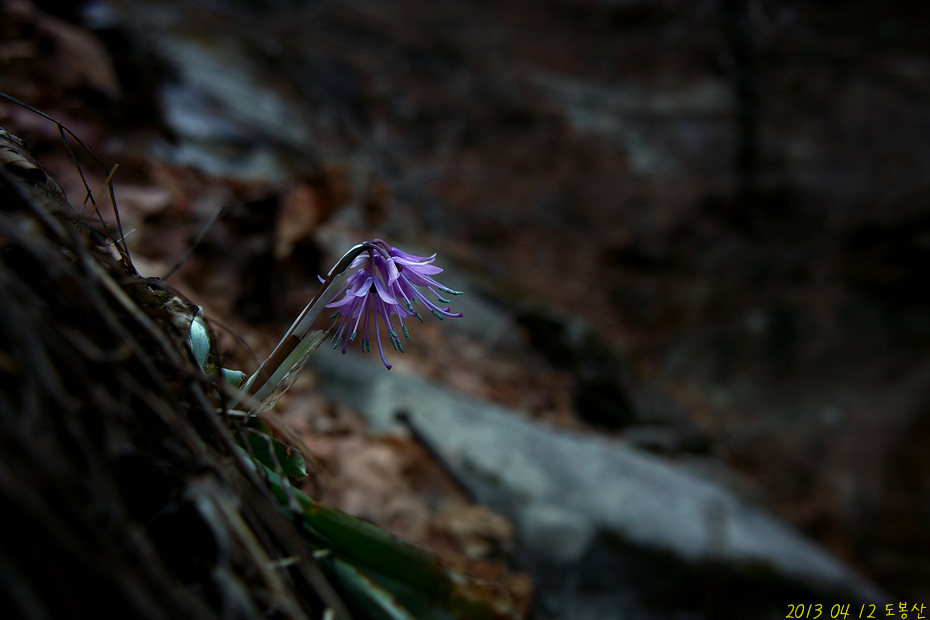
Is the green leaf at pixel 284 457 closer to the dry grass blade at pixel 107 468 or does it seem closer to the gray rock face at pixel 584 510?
the dry grass blade at pixel 107 468

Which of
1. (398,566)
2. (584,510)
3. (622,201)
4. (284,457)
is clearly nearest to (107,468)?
(284,457)

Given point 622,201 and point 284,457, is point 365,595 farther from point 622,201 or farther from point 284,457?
point 622,201

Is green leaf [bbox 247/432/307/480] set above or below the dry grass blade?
above

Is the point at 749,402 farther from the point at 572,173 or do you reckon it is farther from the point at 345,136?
the point at 345,136

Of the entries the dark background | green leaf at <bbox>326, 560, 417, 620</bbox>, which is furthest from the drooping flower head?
the dark background

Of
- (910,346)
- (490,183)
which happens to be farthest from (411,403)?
(490,183)

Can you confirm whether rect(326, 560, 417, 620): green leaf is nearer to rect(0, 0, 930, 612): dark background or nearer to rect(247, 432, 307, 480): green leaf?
rect(247, 432, 307, 480): green leaf

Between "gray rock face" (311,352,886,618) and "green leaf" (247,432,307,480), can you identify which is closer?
"green leaf" (247,432,307,480)

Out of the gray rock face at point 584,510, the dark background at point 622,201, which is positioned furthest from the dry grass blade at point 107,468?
the gray rock face at point 584,510

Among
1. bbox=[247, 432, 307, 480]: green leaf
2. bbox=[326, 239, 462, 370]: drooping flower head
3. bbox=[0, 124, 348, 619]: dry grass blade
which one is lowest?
bbox=[0, 124, 348, 619]: dry grass blade
